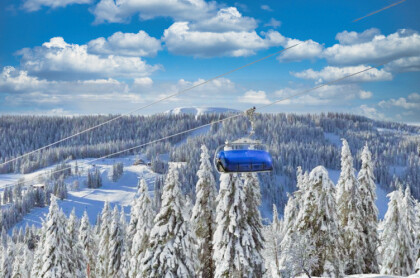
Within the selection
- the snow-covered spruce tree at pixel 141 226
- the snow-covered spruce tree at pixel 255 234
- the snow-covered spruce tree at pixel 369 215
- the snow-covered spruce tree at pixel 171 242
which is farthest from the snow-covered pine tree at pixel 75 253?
the snow-covered spruce tree at pixel 369 215

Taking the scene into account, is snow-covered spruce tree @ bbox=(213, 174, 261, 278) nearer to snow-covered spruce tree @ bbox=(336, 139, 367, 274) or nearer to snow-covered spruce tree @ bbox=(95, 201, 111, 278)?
snow-covered spruce tree @ bbox=(336, 139, 367, 274)

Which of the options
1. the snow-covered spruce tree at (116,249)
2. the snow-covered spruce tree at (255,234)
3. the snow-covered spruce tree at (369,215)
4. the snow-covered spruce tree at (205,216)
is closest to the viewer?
the snow-covered spruce tree at (255,234)

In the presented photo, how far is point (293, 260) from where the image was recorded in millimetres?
25938

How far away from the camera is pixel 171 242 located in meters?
24.0

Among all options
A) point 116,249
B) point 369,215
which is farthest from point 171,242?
point 369,215

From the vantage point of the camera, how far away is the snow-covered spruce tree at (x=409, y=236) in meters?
32.7

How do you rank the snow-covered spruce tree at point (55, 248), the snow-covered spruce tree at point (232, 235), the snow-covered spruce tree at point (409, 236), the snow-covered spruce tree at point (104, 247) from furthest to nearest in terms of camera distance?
1. the snow-covered spruce tree at point (104, 247)
2. the snow-covered spruce tree at point (409, 236)
3. the snow-covered spruce tree at point (55, 248)
4. the snow-covered spruce tree at point (232, 235)

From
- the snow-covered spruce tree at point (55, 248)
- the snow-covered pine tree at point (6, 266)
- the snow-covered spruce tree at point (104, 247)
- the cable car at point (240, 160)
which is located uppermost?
the cable car at point (240, 160)

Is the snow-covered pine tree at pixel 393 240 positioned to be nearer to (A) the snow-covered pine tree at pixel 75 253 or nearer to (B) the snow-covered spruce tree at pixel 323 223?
(B) the snow-covered spruce tree at pixel 323 223

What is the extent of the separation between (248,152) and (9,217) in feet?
572

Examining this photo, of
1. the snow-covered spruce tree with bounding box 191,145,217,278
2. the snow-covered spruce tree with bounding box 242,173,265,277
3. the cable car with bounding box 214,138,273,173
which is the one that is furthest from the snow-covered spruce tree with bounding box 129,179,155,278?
the cable car with bounding box 214,138,273,173

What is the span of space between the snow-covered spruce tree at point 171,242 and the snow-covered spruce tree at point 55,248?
7.44 meters

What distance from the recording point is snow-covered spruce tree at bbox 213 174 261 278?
25.2 metres

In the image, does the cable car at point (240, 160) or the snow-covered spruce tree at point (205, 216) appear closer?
the cable car at point (240, 160)
